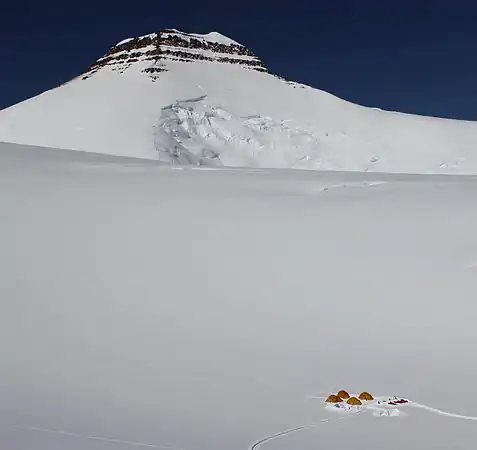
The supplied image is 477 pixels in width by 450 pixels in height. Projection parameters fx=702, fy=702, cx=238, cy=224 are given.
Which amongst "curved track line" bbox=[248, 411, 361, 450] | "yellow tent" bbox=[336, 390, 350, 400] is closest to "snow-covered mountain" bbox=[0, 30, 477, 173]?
"yellow tent" bbox=[336, 390, 350, 400]

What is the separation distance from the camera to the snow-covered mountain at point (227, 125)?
43.8 meters

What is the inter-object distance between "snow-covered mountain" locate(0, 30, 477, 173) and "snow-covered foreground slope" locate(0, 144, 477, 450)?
34575mm

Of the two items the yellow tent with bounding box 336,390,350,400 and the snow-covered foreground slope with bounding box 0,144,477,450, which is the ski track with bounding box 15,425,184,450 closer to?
the snow-covered foreground slope with bounding box 0,144,477,450

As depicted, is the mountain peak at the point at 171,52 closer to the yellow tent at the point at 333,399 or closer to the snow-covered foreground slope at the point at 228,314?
the snow-covered foreground slope at the point at 228,314

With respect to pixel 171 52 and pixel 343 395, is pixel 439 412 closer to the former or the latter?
pixel 343 395

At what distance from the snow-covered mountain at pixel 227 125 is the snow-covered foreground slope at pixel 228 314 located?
3457 centimetres

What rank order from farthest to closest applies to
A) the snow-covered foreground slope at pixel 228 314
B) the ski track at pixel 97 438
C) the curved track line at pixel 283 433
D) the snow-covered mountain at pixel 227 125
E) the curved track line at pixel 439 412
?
1. the snow-covered mountain at pixel 227 125
2. the curved track line at pixel 439 412
3. the snow-covered foreground slope at pixel 228 314
4. the curved track line at pixel 283 433
5. the ski track at pixel 97 438

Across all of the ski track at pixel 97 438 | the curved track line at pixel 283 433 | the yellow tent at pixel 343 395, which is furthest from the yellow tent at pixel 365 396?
the ski track at pixel 97 438

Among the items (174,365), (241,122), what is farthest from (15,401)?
(241,122)

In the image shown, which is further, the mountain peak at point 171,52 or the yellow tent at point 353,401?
the mountain peak at point 171,52

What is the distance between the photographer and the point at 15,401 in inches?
146

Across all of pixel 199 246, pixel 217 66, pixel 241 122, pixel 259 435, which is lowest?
pixel 259 435

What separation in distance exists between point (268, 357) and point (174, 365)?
667mm

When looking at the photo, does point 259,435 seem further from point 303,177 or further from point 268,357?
point 303,177
